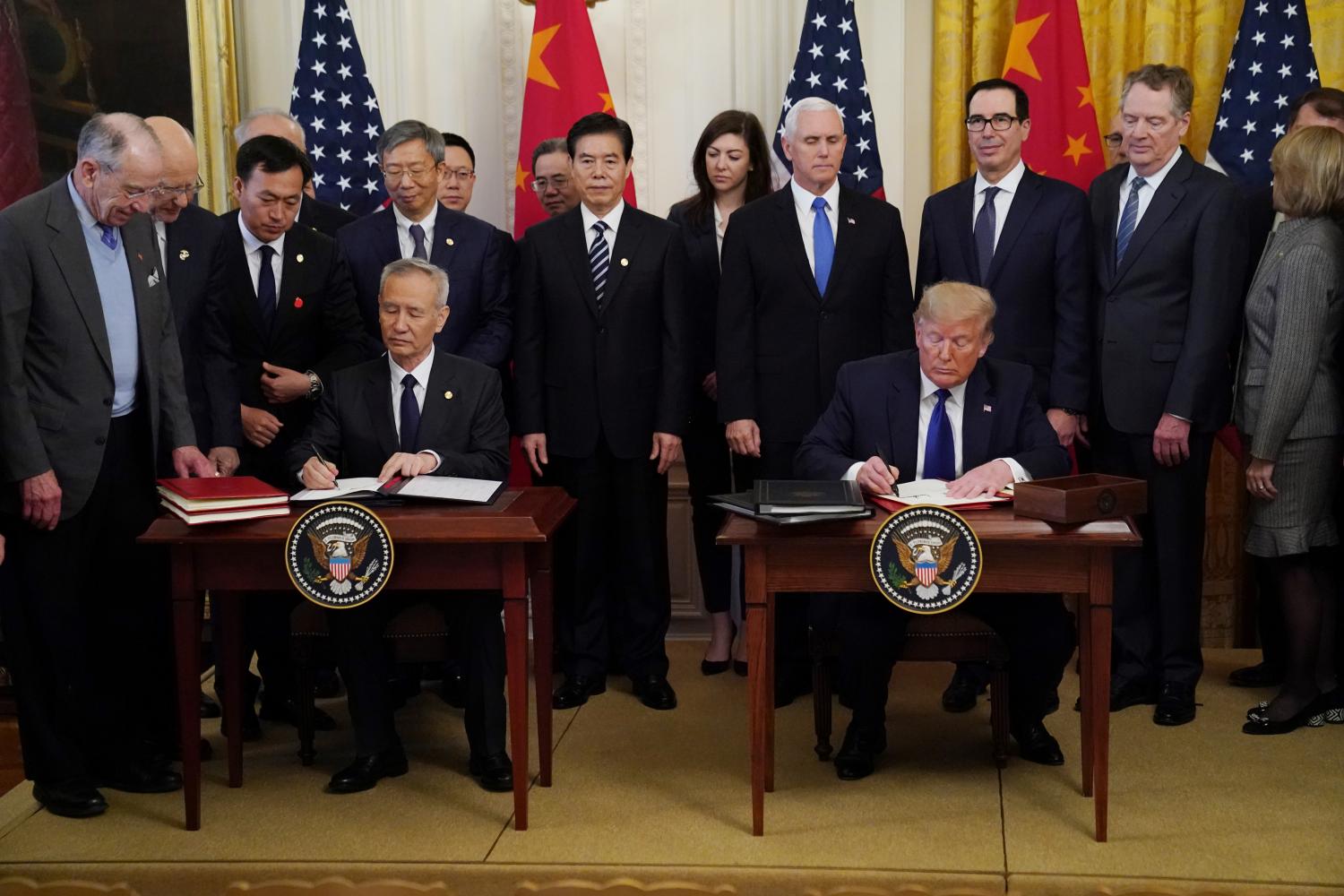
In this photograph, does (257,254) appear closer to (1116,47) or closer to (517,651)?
(517,651)

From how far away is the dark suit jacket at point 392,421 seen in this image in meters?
3.86

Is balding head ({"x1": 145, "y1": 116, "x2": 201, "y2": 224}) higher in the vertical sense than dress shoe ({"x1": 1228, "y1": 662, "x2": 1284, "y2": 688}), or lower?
higher

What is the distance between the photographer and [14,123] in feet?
17.3

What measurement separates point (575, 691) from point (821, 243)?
5.28ft

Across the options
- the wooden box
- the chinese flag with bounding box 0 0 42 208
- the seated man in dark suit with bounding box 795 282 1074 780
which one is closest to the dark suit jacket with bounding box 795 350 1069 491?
the seated man in dark suit with bounding box 795 282 1074 780

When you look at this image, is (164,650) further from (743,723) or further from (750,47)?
(750,47)

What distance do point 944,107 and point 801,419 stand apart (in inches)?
70.0

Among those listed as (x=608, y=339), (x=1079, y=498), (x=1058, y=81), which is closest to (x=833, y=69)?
(x=1058, y=81)

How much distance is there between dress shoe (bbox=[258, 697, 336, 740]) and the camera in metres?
4.33

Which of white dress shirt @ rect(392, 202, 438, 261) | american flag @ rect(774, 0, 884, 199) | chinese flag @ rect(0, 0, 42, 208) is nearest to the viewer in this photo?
white dress shirt @ rect(392, 202, 438, 261)

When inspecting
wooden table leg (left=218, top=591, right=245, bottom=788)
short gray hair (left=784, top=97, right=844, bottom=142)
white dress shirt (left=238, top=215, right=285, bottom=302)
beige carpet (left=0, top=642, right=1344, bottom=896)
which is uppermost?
short gray hair (left=784, top=97, right=844, bottom=142)

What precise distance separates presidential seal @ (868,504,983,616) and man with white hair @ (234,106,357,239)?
7.65ft

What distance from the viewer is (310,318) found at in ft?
14.1

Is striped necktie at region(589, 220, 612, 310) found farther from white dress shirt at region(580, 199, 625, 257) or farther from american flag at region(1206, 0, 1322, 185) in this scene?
american flag at region(1206, 0, 1322, 185)
